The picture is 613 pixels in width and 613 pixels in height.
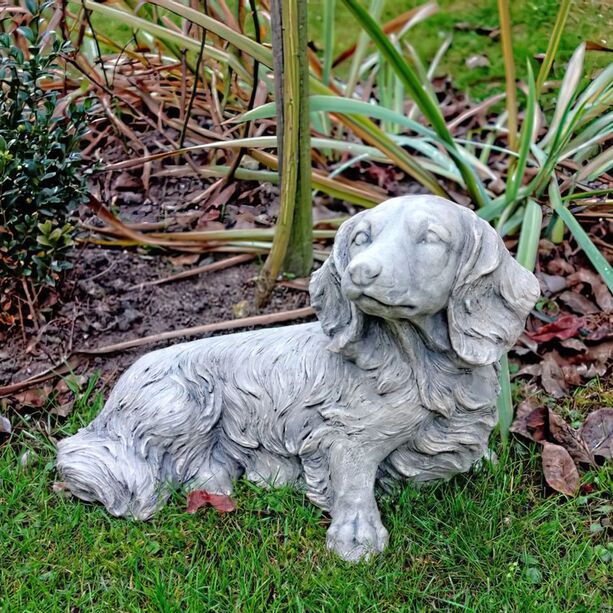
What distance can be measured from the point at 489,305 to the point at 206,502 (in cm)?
109

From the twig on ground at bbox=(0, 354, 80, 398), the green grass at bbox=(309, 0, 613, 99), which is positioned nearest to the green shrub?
the twig on ground at bbox=(0, 354, 80, 398)

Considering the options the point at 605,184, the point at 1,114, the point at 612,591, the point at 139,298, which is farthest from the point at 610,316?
the point at 1,114

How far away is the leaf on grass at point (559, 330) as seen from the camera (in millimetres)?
3350

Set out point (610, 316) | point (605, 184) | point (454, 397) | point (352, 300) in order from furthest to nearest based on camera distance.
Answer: point (605, 184) → point (610, 316) → point (454, 397) → point (352, 300)

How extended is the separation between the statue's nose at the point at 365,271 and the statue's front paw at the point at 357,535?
790 millimetres

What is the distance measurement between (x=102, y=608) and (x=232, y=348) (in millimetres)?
837

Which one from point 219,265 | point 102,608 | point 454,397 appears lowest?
point 102,608

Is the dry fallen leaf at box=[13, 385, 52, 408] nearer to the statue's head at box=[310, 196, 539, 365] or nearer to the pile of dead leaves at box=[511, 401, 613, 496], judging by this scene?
the statue's head at box=[310, 196, 539, 365]

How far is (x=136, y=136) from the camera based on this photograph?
3.86m

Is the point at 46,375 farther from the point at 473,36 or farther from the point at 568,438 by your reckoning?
the point at 473,36

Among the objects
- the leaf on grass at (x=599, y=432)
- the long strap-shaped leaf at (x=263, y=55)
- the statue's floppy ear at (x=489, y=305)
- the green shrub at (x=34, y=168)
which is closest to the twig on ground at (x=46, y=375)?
the green shrub at (x=34, y=168)

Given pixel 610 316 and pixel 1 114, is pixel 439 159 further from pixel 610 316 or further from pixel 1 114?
pixel 1 114

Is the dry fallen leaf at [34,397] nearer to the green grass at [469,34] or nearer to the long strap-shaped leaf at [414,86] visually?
the long strap-shaped leaf at [414,86]

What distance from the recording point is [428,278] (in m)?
2.14
